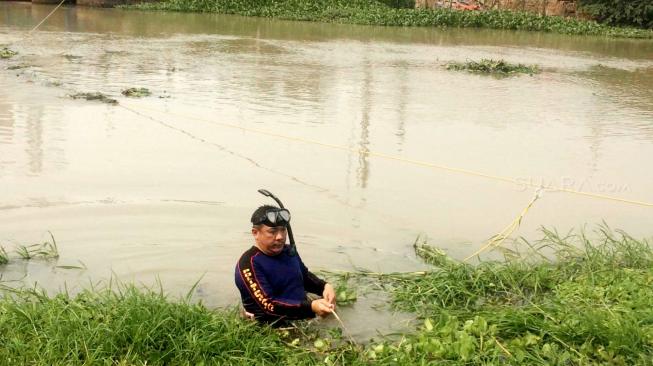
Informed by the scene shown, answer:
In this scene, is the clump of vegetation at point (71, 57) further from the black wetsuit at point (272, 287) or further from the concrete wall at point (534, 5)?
the concrete wall at point (534, 5)

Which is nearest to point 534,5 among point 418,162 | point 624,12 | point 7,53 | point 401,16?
point 624,12

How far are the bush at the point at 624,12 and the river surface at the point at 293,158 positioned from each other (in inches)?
639

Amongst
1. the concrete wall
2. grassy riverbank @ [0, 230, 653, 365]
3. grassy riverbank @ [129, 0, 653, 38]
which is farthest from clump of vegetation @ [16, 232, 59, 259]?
the concrete wall

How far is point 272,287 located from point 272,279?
0.15 feet

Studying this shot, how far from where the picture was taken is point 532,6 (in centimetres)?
3238

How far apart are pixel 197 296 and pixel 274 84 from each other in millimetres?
8066

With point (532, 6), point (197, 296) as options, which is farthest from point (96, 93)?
point (532, 6)

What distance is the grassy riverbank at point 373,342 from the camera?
130 inches

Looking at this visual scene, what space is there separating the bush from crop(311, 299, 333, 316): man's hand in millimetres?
29956

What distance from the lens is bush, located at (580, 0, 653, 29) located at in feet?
96.7

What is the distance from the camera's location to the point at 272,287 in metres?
3.88

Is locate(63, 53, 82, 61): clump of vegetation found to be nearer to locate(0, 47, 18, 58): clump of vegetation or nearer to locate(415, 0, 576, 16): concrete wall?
locate(0, 47, 18, 58): clump of vegetation

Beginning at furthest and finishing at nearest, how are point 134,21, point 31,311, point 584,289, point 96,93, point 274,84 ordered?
point 134,21 < point 274,84 < point 96,93 < point 584,289 < point 31,311

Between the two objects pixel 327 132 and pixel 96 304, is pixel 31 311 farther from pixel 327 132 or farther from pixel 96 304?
pixel 327 132
